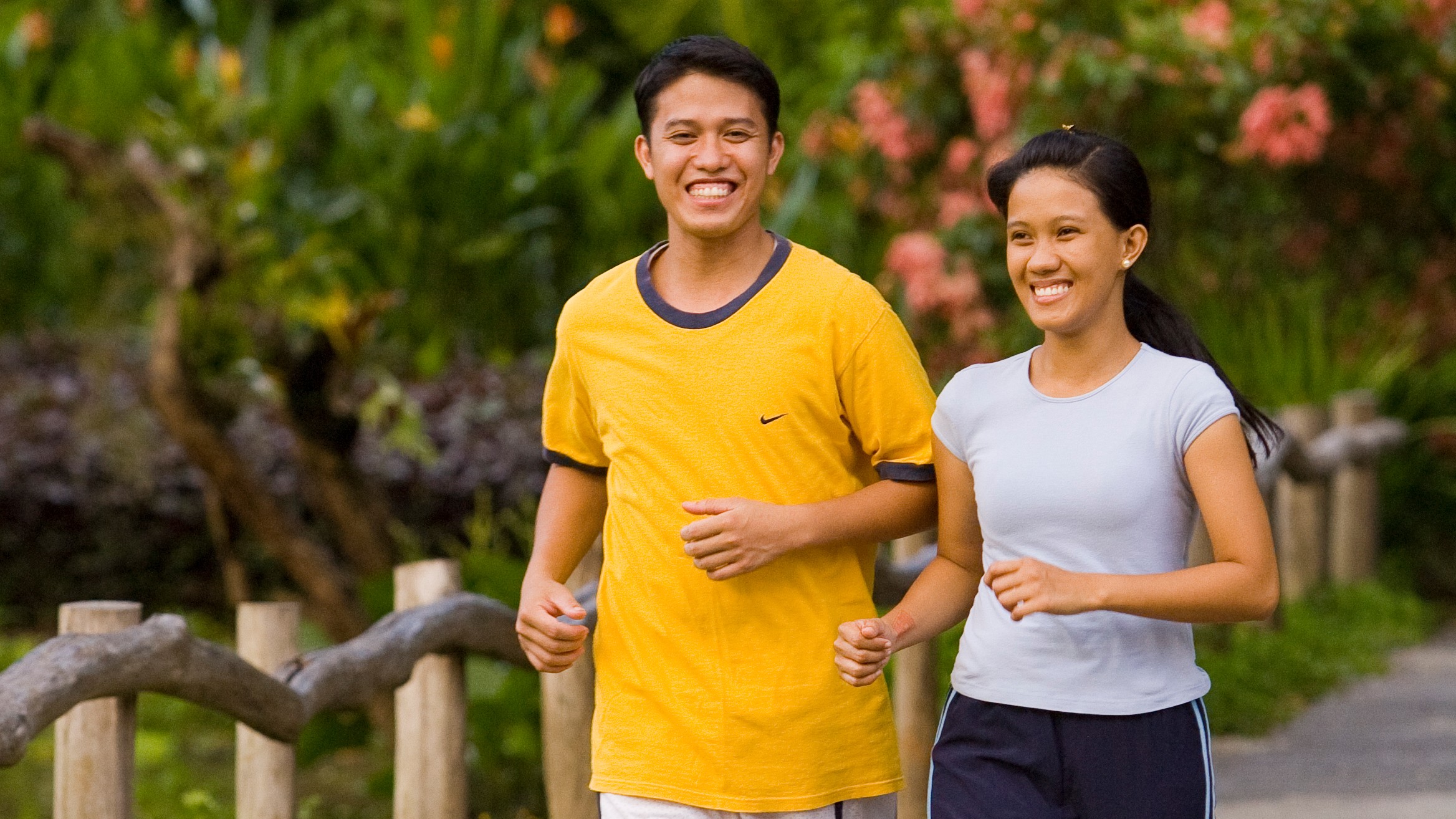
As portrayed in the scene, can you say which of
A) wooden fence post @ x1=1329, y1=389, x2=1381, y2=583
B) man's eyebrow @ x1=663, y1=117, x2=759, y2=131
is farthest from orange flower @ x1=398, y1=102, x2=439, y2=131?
man's eyebrow @ x1=663, y1=117, x2=759, y2=131

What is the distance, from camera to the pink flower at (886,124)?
7.29 m

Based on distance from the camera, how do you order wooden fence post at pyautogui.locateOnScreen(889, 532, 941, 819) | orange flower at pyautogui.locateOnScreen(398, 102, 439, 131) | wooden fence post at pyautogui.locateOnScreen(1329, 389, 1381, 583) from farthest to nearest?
orange flower at pyautogui.locateOnScreen(398, 102, 439, 131) → wooden fence post at pyautogui.locateOnScreen(1329, 389, 1381, 583) → wooden fence post at pyautogui.locateOnScreen(889, 532, 941, 819)

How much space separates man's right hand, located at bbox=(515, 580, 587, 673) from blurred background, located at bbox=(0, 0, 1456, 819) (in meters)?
1.63

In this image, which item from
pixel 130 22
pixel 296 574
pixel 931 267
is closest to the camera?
pixel 296 574

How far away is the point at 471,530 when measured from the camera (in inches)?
264

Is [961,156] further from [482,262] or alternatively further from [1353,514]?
[482,262]

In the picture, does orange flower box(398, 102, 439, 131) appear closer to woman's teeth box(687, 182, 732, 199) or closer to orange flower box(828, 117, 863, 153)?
orange flower box(828, 117, 863, 153)

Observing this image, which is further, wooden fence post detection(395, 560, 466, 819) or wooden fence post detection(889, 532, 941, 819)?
wooden fence post detection(889, 532, 941, 819)

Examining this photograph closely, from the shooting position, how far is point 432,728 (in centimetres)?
321

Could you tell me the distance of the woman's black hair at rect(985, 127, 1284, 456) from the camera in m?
2.11

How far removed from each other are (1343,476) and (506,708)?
4.43m

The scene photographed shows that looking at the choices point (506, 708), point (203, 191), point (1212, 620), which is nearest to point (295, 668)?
point (506, 708)

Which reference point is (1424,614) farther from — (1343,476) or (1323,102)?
(1323,102)

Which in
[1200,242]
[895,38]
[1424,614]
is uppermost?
[895,38]
